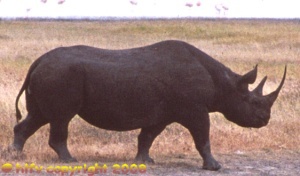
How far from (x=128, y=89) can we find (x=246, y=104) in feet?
5.00

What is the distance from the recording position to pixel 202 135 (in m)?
10.8

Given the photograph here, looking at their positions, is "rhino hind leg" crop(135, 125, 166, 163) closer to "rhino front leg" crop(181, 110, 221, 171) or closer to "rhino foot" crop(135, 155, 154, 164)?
"rhino foot" crop(135, 155, 154, 164)

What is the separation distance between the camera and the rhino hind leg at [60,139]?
35.4 ft

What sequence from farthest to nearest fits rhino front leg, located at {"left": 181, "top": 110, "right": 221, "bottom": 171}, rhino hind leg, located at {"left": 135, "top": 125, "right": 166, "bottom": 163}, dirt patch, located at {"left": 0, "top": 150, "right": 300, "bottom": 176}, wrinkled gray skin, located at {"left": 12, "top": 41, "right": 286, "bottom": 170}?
rhino hind leg, located at {"left": 135, "top": 125, "right": 166, "bottom": 163} → rhino front leg, located at {"left": 181, "top": 110, "right": 221, "bottom": 171} → wrinkled gray skin, located at {"left": 12, "top": 41, "right": 286, "bottom": 170} → dirt patch, located at {"left": 0, "top": 150, "right": 300, "bottom": 176}

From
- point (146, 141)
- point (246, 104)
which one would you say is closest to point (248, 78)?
point (246, 104)

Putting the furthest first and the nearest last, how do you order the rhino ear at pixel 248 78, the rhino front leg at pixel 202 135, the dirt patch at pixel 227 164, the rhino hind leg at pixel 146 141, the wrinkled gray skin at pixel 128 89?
the rhino hind leg at pixel 146 141 → the rhino ear at pixel 248 78 → the rhino front leg at pixel 202 135 → the wrinkled gray skin at pixel 128 89 → the dirt patch at pixel 227 164

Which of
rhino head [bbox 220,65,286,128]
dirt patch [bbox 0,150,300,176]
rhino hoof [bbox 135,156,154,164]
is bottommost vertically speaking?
dirt patch [bbox 0,150,300,176]

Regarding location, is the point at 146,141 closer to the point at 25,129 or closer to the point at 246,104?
the point at 246,104

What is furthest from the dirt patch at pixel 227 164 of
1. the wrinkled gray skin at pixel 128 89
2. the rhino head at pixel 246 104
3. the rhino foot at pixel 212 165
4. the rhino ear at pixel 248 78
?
the rhino ear at pixel 248 78

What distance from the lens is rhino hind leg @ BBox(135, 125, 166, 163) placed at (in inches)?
440

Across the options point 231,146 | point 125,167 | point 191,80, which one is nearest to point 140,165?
point 125,167

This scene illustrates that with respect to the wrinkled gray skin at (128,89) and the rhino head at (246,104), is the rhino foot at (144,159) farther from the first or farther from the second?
the rhino head at (246,104)

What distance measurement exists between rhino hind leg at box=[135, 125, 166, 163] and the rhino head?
2.87ft

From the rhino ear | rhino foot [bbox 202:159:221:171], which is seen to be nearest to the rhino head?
the rhino ear
